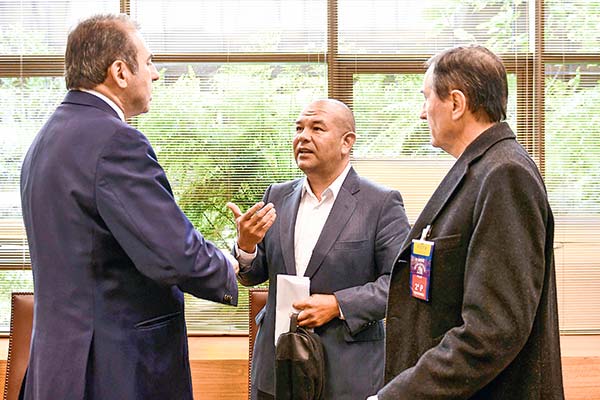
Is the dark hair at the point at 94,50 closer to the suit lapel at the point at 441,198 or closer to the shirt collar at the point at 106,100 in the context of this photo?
the shirt collar at the point at 106,100

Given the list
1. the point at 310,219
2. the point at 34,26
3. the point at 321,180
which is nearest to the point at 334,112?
the point at 321,180

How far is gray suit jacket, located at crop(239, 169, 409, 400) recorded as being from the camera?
246 centimetres

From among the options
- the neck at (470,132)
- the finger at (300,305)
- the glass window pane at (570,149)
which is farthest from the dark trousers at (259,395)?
the glass window pane at (570,149)

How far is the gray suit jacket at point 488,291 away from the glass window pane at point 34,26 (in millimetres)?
2728

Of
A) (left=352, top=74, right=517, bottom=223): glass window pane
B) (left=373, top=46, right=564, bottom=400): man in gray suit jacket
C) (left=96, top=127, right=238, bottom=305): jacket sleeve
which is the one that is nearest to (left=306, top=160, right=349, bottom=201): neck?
(left=96, top=127, right=238, bottom=305): jacket sleeve

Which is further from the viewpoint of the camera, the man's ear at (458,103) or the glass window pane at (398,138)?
the glass window pane at (398,138)

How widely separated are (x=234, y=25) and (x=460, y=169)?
2.41 m

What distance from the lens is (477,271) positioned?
4.83 ft

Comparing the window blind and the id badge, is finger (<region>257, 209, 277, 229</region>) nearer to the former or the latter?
the id badge

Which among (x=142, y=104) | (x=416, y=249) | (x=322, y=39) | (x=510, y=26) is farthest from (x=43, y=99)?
(x=416, y=249)

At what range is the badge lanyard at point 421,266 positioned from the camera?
62.9 inches

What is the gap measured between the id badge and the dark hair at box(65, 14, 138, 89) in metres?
0.95

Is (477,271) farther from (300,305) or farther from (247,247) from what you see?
(247,247)

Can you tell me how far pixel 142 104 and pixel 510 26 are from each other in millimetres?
2325
